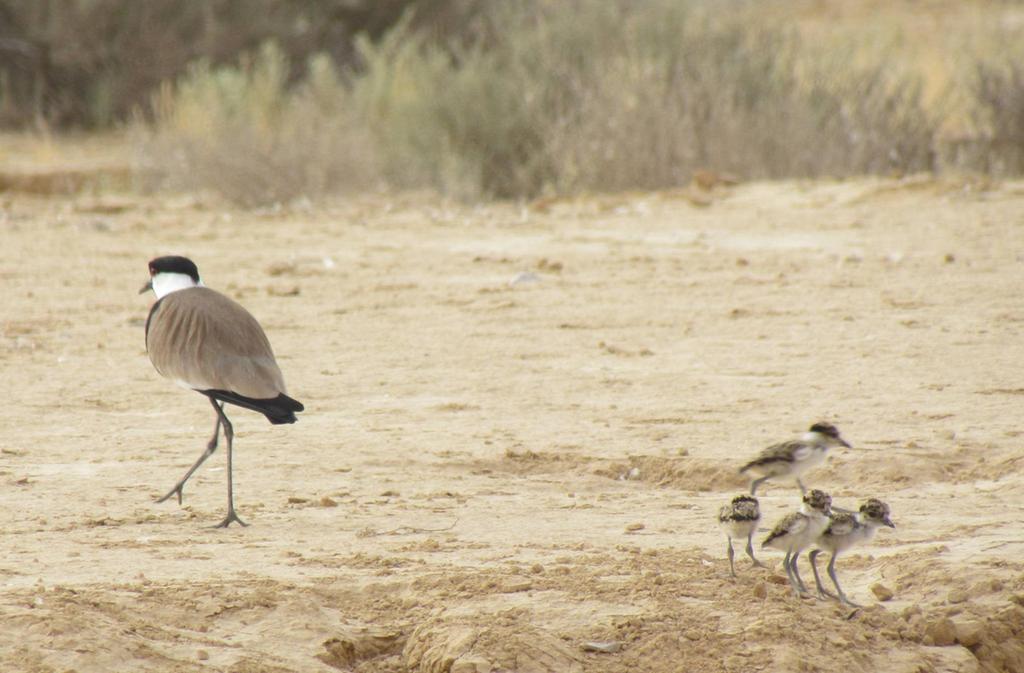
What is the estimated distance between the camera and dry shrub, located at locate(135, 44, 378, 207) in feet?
42.8

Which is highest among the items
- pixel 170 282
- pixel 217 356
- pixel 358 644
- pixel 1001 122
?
pixel 170 282

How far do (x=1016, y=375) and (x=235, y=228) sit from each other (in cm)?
681

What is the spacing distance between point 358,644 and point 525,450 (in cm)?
189

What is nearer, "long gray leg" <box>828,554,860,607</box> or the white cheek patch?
"long gray leg" <box>828,554,860,607</box>

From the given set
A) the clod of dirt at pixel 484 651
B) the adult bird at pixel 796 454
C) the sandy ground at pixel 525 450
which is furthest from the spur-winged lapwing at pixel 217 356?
the adult bird at pixel 796 454

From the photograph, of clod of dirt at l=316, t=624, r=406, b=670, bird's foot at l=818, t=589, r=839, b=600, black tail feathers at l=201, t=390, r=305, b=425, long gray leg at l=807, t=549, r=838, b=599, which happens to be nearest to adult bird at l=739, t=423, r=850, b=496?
long gray leg at l=807, t=549, r=838, b=599

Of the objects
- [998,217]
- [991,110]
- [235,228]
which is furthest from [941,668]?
[991,110]

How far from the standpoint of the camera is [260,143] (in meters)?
13.2

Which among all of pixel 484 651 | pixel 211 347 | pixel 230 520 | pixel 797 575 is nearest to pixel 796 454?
pixel 797 575

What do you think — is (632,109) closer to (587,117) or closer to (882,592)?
(587,117)

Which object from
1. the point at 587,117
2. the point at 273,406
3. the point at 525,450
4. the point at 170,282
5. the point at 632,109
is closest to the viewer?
the point at 273,406

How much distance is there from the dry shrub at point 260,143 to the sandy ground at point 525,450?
194cm

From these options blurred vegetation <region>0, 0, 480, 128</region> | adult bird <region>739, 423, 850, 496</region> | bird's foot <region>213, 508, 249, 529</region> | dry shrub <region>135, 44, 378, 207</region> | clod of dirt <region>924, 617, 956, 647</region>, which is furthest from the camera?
blurred vegetation <region>0, 0, 480, 128</region>

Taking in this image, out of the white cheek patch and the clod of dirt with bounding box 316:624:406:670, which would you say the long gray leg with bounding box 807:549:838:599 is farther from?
the white cheek patch
